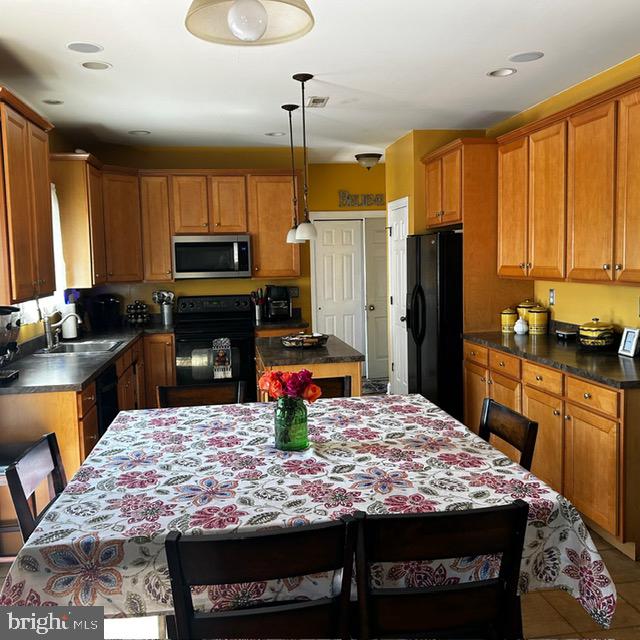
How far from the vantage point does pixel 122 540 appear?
4.86 ft

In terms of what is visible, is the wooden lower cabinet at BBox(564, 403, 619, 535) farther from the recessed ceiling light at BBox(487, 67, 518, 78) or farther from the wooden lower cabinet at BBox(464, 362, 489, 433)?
the recessed ceiling light at BBox(487, 67, 518, 78)

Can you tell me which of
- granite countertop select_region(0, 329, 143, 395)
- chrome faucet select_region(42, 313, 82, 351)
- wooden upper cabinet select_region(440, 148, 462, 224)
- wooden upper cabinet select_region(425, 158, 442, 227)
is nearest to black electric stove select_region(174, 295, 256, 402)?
granite countertop select_region(0, 329, 143, 395)

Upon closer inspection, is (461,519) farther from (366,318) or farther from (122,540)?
(366,318)

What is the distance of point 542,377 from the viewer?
3627 mm

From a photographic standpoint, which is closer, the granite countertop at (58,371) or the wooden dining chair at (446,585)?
the wooden dining chair at (446,585)

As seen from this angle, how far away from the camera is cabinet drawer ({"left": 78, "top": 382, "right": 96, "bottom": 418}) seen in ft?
10.5

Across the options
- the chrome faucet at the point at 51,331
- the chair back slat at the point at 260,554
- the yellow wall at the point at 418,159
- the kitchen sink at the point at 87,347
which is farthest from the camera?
the yellow wall at the point at 418,159

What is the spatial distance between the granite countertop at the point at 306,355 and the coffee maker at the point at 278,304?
6.01ft

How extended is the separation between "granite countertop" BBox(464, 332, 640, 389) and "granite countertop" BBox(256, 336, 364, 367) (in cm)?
98

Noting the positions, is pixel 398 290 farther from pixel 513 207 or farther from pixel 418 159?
pixel 513 207

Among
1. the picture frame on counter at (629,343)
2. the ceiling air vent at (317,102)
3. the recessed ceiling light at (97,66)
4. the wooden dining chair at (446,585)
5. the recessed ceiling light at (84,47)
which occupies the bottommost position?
the wooden dining chair at (446,585)

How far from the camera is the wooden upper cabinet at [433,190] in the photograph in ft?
17.1

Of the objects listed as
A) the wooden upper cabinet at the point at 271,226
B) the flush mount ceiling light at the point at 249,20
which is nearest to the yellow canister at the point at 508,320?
Answer: the wooden upper cabinet at the point at 271,226

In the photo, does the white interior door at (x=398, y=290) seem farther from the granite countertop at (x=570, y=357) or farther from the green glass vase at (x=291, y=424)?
the green glass vase at (x=291, y=424)
